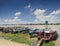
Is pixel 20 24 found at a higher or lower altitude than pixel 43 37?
higher

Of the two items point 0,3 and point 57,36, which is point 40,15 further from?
point 0,3

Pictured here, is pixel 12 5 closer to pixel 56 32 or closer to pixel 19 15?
pixel 19 15

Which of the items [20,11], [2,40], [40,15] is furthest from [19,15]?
[2,40]

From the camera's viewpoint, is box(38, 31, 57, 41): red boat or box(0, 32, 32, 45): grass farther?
box(0, 32, 32, 45): grass

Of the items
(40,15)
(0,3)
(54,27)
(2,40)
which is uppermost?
(0,3)

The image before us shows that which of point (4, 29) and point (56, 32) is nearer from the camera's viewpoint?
point (56, 32)

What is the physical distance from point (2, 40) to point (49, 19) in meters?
1.50

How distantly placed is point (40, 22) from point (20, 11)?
0.61m

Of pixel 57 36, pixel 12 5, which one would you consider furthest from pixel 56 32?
pixel 12 5

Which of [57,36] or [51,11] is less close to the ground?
[51,11]

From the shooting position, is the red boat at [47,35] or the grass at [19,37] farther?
the grass at [19,37]

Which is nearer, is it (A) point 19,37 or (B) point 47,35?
(B) point 47,35

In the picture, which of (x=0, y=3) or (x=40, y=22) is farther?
(x=0, y=3)

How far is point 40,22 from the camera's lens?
482 cm
